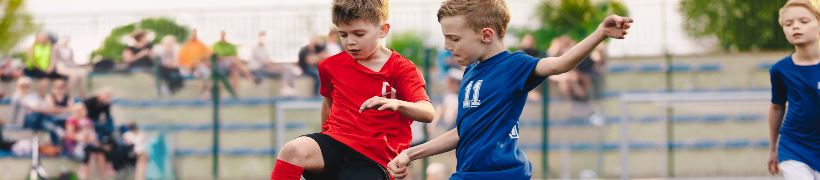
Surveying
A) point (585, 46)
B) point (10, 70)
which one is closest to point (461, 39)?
point (585, 46)

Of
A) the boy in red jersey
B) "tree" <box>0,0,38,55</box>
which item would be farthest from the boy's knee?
"tree" <box>0,0,38,55</box>

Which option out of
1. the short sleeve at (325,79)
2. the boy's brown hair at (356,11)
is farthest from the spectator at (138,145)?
the boy's brown hair at (356,11)

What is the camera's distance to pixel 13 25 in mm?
22859

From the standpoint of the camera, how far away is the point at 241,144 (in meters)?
16.3

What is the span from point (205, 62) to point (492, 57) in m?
11.3

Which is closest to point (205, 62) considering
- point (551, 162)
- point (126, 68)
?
point (126, 68)

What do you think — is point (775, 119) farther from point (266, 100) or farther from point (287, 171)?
point (266, 100)

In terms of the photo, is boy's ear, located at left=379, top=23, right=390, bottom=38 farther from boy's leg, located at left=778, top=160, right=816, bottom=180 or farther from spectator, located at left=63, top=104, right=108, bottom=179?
spectator, located at left=63, top=104, right=108, bottom=179

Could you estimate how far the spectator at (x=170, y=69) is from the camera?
648 inches

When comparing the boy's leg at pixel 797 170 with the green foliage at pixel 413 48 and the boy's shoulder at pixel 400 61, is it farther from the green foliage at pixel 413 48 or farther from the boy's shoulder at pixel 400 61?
the green foliage at pixel 413 48

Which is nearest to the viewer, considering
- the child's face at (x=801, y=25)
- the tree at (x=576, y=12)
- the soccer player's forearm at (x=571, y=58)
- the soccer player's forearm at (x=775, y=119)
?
the soccer player's forearm at (x=571, y=58)

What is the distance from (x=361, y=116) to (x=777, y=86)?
8.14 ft

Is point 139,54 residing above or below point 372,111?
below

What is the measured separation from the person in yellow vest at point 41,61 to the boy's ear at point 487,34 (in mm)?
12119
